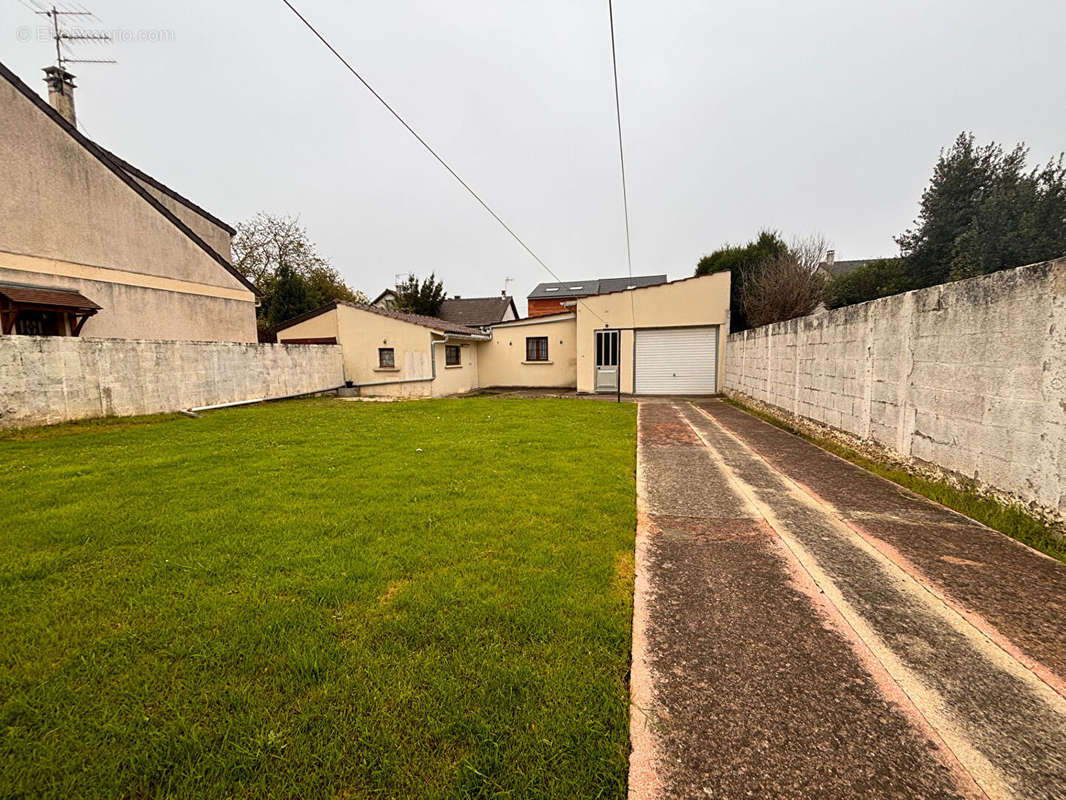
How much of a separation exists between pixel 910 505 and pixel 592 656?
12.6 feet

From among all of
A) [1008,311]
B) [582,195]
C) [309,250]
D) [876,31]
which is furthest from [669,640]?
[309,250]

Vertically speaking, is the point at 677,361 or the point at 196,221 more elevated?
the point at 196,221

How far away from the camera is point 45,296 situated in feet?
32.6

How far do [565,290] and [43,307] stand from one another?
31.3 metres

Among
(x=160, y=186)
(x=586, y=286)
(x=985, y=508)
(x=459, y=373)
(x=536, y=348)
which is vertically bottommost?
(x=985, y=508)

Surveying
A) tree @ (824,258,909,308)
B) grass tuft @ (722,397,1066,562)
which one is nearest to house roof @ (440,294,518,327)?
tree @ (824,258,909,308)

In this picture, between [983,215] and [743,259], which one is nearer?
[983,215]

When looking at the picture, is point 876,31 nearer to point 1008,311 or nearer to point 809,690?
point 1008,311

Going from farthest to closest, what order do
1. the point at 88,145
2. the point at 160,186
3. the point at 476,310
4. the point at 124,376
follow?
the point at 476,310, the point at 160,186, the point at 88,145, the point at 124,376

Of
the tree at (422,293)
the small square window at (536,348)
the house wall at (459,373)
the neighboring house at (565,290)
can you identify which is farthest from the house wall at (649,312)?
the neighboring house at (565,290)

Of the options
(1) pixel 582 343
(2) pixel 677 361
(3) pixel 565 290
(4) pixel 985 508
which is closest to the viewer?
(4) pixel 985 508

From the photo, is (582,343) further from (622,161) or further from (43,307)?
(43,307)

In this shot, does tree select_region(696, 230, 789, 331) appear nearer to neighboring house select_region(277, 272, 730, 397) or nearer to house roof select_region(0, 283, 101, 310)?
neighboring house select_region(277, 272, 730, 397)

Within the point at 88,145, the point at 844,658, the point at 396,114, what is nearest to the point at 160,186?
the point at 88,145
